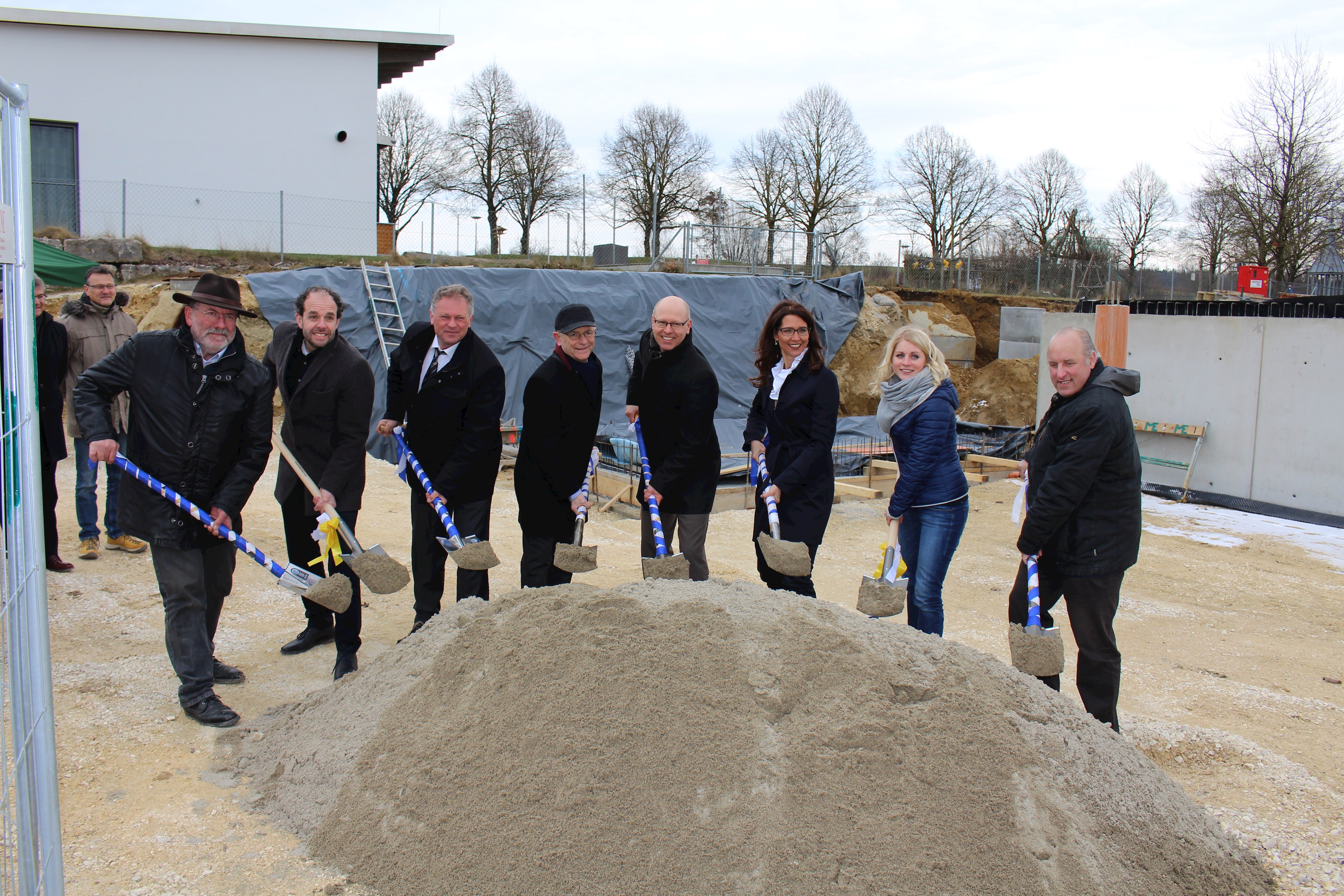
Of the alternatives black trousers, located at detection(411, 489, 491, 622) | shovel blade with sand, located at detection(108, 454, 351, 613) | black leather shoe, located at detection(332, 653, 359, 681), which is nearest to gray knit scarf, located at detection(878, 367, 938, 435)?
black trousers, located at detection(411, 489, 491, 622)

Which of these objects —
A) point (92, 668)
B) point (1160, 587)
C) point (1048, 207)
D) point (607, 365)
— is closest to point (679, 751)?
point (92, 668)

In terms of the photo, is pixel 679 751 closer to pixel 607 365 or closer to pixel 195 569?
pixel 195 569

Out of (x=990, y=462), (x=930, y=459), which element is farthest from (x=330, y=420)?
(x=990, y=462)

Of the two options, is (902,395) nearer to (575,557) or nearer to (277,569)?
(575,557)

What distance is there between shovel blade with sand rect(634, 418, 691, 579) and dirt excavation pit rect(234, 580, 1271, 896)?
82 cm

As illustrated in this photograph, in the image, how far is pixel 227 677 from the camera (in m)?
4.18

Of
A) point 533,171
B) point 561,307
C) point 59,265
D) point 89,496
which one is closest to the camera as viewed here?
point 89,496

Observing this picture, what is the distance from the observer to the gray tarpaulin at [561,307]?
450 inches

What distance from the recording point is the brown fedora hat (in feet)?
12.0

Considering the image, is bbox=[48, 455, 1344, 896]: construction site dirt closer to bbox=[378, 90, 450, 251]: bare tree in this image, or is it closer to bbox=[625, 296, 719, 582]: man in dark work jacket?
bbox=[625, 296, 719, 582]: man in dark work jacket

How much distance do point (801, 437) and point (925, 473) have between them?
25.4 inches

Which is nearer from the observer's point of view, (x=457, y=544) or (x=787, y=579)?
(x=457, y=544)

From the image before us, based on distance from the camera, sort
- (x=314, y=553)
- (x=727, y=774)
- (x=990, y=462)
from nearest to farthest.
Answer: (x=727, y=774) < (x=314, y=553) < (x=990, y=462)

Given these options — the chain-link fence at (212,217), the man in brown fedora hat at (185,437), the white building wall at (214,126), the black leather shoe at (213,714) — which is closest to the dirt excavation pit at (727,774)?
the black leather shoe at (213,714)
